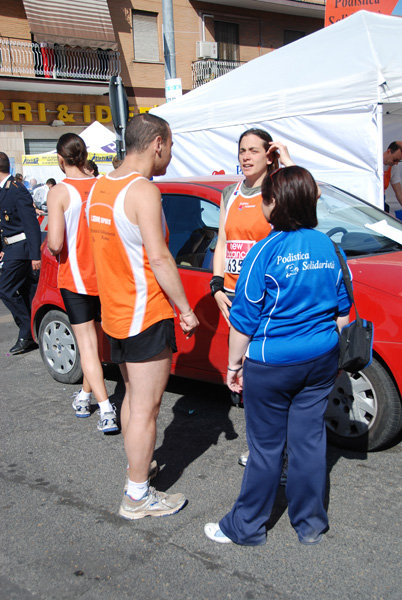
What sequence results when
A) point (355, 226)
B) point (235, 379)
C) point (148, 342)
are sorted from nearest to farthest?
point (235, 379), point (148, 342), point (355, 226)

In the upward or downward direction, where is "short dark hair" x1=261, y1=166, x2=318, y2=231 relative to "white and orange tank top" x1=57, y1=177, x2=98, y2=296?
upward

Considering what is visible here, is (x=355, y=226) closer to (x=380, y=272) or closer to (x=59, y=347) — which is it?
(x=380, y=272)

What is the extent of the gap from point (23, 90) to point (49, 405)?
20.4m

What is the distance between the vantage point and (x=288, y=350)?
253 centimetres

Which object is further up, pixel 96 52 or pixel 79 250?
pixel 96 52

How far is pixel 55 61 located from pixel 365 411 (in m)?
22.6

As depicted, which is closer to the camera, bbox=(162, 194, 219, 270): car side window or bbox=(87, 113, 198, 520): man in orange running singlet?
bbox=(87, 113, 198, 520): man in orange running singlet

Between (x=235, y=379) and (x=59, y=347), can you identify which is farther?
(x=59, y=347)

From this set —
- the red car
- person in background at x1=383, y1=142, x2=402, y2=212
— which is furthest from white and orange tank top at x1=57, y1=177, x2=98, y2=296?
person in background at x1=383, y1=142, x2=402, y2=212

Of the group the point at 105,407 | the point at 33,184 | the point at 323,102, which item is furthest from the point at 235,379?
the point at 33,184

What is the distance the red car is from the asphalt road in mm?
298

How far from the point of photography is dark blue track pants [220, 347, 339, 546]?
259cm

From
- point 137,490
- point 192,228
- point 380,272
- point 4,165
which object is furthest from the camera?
point 4,165

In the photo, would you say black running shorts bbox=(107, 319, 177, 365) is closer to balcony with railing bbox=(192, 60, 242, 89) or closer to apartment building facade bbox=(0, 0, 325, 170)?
apartment building facade bbox=(0, 0, 325, 170)
